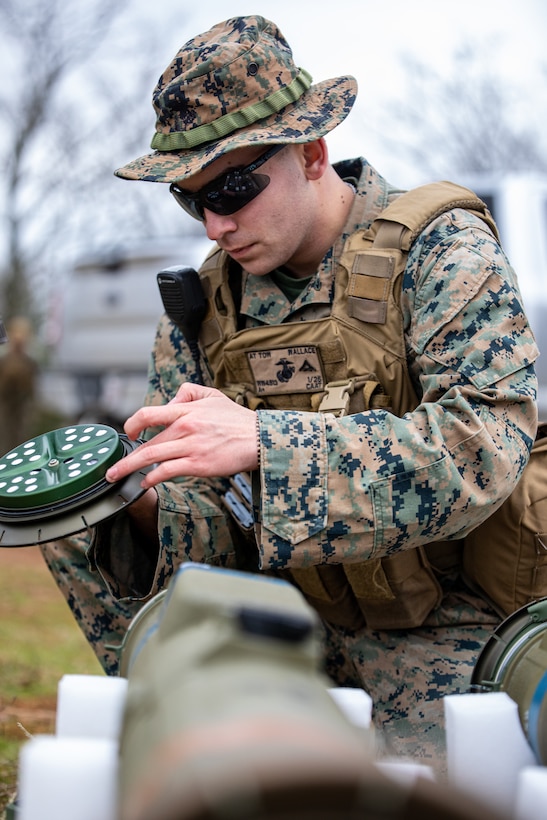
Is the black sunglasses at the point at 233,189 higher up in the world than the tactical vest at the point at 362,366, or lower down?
higher up

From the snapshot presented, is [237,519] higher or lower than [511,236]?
higher

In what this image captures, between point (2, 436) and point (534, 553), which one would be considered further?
point (2, 436)

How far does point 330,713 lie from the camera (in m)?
1.19

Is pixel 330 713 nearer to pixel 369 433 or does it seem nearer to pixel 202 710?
pixel 202 710

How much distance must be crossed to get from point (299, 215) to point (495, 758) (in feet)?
5.06

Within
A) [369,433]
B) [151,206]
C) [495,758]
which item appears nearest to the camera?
[495,758]

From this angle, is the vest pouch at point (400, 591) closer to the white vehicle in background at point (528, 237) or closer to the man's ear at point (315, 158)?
the man's ear at point (315, 158)

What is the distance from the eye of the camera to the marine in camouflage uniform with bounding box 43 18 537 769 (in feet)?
6.86

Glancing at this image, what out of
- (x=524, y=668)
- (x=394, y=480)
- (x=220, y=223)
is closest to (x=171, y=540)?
(x=394, y=480)

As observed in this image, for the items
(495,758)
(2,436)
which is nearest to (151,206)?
(2,436)

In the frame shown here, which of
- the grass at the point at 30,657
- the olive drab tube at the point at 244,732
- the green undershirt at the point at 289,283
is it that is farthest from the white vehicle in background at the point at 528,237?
the olive drab tube at the point at 244,732

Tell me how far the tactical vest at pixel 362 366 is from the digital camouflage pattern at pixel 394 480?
0.06 meters

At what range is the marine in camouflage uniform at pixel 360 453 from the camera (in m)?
2.09

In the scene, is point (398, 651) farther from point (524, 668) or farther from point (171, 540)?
point (524, 668)
